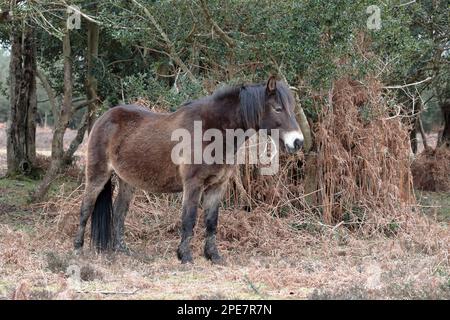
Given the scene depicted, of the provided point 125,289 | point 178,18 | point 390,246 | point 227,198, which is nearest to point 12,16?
point 178,18

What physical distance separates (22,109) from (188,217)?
902cm

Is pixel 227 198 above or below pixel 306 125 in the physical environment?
below

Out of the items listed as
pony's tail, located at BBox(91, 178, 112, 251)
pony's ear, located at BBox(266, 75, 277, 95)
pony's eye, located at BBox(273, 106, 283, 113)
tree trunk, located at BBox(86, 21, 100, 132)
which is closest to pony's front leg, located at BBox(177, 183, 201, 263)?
pony's tail, located at BBox(91, 178, 112, 251)

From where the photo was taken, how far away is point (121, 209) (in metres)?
8.40

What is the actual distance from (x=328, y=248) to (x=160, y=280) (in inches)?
99.2

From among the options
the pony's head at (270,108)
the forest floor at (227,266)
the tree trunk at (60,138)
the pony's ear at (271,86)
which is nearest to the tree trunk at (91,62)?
the tree trunk at (60,138)

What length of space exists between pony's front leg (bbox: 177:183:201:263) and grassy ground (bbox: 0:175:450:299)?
14cm

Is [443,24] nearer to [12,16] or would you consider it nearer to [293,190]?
[293,190]

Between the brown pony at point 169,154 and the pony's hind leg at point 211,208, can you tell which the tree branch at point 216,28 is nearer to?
the brown pony at point 169,154

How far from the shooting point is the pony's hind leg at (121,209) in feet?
26.9
